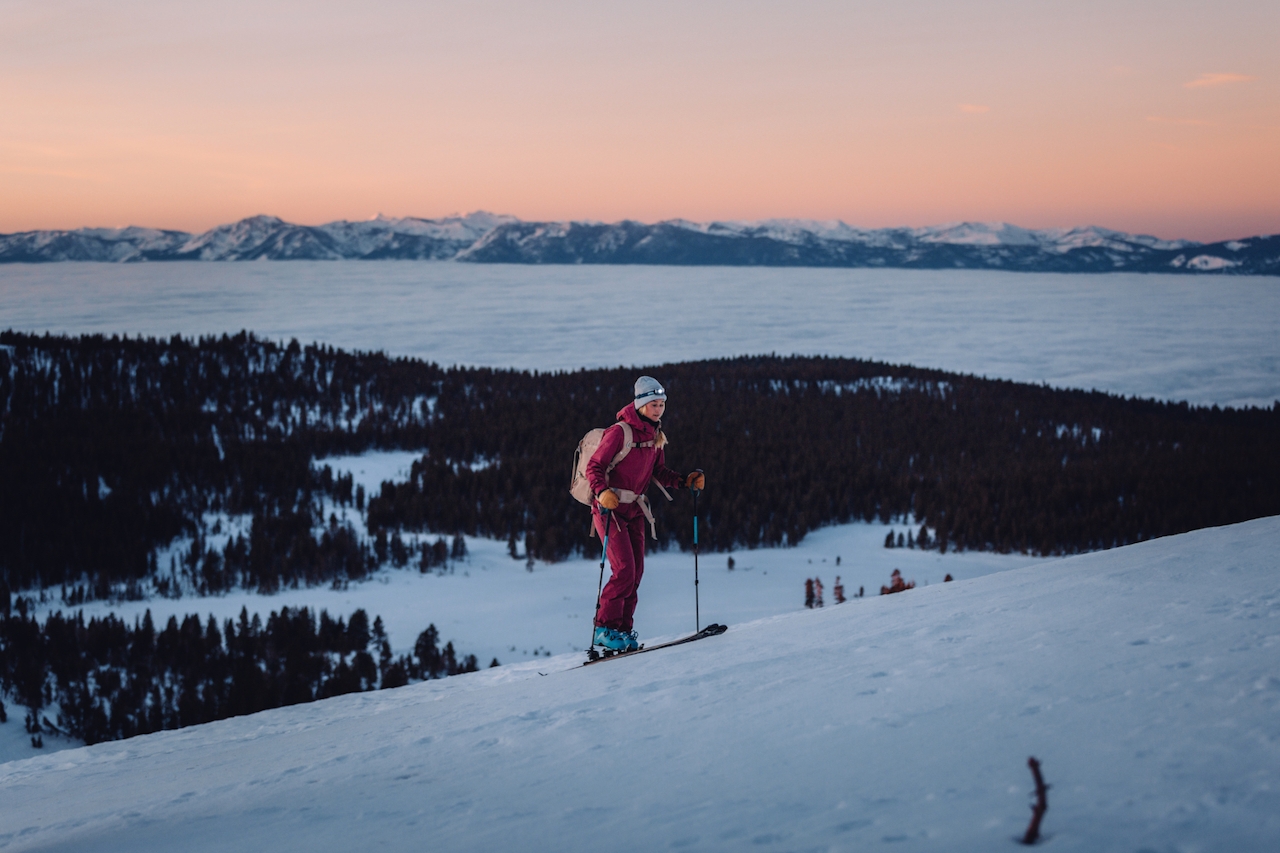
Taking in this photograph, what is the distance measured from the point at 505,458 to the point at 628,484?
83.6ft

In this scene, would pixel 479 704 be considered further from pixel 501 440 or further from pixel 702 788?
pixel 501 440

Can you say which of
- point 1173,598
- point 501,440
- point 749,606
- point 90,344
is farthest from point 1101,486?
point 90,344

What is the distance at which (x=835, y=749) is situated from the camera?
405 cm

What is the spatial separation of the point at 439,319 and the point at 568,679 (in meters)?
111

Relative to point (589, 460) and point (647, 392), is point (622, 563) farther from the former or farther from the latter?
point (647, 392)

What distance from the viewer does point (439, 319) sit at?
370 ft

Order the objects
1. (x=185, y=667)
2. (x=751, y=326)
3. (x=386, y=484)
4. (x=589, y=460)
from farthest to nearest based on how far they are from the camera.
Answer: (x=751, y=326) → (x=386, y=484) → (x=185, y=667) → (x=589, y=460)

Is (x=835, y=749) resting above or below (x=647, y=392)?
below

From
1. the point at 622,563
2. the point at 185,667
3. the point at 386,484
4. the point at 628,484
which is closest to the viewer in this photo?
the point at 628,484

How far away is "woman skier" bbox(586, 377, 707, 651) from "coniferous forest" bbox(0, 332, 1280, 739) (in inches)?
312

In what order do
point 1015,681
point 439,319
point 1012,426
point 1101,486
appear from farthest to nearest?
point 439,319, point 1012,426, point 1101,486, point 1015,681

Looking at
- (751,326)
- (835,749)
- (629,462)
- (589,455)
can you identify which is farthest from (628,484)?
(751,326)

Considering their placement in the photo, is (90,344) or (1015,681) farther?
(90,344)

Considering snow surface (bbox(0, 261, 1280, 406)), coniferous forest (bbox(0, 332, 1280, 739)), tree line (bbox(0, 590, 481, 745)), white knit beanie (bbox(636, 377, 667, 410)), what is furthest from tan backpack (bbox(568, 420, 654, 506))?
snow surface (bbox(0, 261, 1280, 406))
